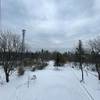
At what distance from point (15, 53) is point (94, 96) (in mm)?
15201

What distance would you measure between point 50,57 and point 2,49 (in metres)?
82.2

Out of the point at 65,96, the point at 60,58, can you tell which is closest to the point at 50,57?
the point at 60,58

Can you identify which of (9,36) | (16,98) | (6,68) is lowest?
(16,98)

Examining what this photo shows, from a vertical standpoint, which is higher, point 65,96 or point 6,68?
point 6,68

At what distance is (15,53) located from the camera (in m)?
24.3

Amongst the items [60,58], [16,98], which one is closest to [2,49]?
[16,98]

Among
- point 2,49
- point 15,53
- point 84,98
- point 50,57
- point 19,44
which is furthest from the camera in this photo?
point 50,57

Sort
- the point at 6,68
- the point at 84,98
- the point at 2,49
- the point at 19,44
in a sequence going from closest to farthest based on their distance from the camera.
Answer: the point at 84,98 < the point at 6,68 < the point at 2,49 < the point at 19,44

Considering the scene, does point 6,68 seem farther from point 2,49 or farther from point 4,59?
point 2,49

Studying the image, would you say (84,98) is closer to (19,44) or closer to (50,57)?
(19,44)

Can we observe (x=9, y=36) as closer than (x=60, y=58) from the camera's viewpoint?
→ Yes

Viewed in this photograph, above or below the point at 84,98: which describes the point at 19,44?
above

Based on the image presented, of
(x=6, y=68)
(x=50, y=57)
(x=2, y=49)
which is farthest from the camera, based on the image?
(x=50, y=57)

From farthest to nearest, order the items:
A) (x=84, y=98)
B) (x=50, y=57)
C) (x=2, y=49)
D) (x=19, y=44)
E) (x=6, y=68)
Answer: (x=50, y=57) < (x=19, y=44) < (x=2, y=49) < (x=6, y=68) < (x=84, y=98)
